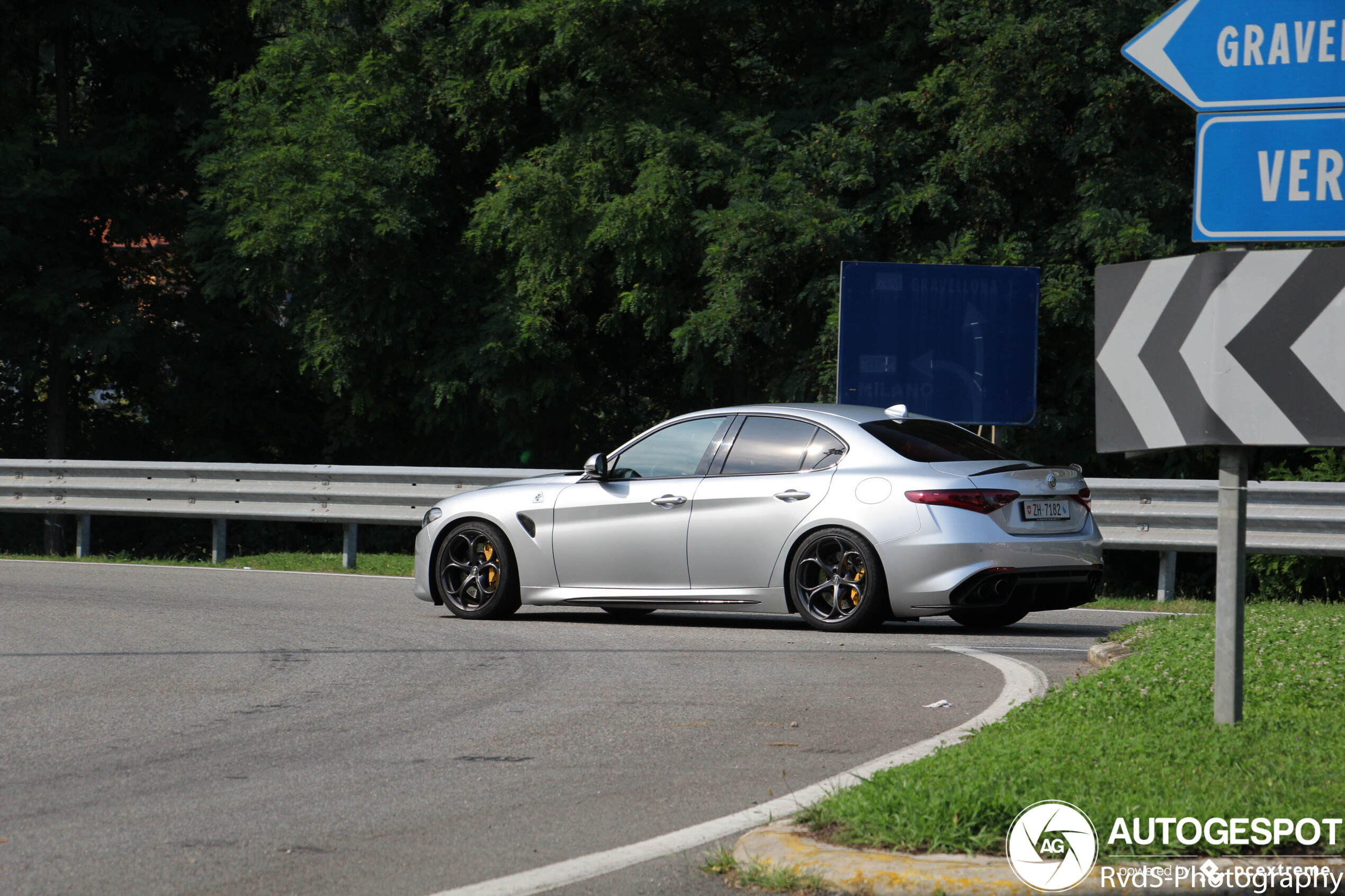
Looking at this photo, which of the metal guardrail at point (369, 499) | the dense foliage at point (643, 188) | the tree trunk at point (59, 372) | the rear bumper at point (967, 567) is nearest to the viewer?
the rear bumper at point (967, 567)

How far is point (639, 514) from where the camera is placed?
10445mm

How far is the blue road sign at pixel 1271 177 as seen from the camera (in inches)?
212

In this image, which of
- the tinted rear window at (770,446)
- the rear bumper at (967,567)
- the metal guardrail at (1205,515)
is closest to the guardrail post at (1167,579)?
the metal guardrail at (1205,515)

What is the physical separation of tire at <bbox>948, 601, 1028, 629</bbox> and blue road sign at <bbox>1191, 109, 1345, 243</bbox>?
4.71 m

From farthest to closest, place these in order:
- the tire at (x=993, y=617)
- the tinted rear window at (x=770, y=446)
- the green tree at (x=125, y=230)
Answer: the green tree at (x=125, y=230) → the tinted rear window at (x=770, y=446) → the tire at (x=993, y=617)

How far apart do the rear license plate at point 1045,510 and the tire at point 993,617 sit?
2.02 feet

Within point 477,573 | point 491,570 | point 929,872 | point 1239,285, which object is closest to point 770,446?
point 491,570

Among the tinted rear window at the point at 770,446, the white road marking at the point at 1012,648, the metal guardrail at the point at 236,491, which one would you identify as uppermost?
the tinted rear window at the point at 770,446

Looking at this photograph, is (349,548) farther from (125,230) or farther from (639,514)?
(125,230)

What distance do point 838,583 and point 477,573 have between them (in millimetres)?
2741

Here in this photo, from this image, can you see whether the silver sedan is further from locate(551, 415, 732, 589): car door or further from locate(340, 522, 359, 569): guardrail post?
locate(340, 522, 359, 569): guardrail post

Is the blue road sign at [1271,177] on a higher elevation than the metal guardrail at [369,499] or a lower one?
higher

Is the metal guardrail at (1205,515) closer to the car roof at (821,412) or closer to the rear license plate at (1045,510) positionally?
the rear license plate at (1045,510)

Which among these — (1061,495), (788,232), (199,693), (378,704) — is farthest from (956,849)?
(788,232)
